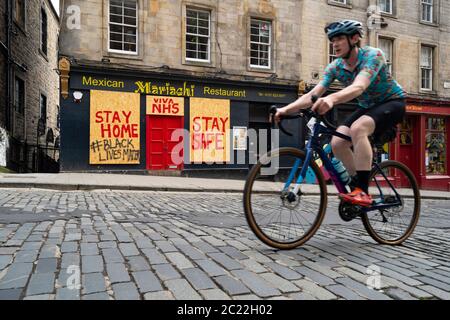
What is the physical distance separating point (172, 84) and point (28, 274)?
1354 cm

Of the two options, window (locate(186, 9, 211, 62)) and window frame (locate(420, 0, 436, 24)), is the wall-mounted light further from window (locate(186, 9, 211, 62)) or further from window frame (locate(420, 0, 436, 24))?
window frame (locate(420, 0, 436, 24))

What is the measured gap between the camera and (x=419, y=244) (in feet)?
12.5

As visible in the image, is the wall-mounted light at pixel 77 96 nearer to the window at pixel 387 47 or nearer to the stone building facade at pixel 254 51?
the stone building facade at pixel 254 51

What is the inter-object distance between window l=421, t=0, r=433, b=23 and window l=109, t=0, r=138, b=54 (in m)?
15.3

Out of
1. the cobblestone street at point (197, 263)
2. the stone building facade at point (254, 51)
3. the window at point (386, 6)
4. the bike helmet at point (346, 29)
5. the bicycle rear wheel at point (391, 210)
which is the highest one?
the window at point (386, 6)

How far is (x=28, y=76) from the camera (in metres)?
18.0

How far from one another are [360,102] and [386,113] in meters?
0.27

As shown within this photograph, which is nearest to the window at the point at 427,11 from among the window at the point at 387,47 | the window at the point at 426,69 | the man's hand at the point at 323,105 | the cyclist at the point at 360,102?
the window at the point at 426,69

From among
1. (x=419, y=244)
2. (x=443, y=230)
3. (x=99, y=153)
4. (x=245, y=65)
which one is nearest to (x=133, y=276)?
(x=419, y=244)

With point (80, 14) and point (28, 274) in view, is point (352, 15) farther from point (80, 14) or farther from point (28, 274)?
point (28, 274)

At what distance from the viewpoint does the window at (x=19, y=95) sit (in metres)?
16.6

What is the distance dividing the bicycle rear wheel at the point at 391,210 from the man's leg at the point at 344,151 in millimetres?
275

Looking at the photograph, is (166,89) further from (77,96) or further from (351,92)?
(351,92)

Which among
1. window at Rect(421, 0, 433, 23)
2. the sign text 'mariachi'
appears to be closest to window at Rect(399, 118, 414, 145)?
window at Rect(421, 0, 433, 23)
